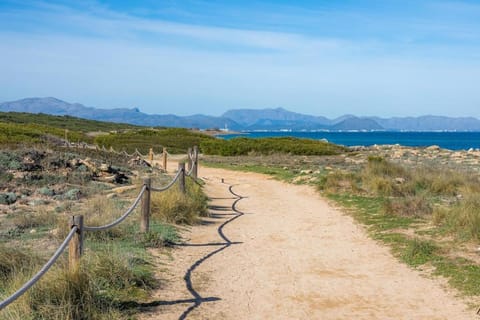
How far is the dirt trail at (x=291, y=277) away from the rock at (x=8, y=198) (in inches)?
188

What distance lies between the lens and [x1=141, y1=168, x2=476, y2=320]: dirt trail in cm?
665

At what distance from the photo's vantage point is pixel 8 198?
13.3m

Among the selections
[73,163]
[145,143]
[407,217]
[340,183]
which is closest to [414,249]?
[407,217]

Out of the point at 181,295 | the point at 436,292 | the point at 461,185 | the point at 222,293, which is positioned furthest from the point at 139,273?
the point at 461,185

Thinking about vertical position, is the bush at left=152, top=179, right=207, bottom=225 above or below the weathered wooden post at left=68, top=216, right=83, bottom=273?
below

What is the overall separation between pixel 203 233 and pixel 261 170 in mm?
15373

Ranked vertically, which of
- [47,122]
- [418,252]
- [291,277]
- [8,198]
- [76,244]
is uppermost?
[47,122]

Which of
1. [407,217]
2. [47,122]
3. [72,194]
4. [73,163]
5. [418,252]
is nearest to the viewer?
[418,252]

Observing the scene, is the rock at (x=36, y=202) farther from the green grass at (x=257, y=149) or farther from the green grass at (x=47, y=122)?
the green grass at (x=47, y=122)

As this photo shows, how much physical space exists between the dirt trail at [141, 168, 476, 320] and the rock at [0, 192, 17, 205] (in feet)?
15.6

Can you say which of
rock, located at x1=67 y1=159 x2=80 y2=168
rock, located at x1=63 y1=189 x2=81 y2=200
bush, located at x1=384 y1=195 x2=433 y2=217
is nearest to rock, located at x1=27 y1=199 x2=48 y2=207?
rock, located at x1=63 y1=189 x2=81 y2=200

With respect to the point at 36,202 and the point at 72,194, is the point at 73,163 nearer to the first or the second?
the point at 72,194

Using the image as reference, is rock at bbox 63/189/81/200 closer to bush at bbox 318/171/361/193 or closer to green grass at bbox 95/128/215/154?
bush at bbox 318/171/361/193

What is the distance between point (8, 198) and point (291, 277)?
323 inches
